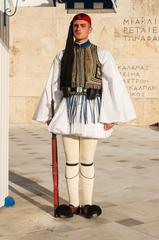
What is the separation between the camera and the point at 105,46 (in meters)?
17.2

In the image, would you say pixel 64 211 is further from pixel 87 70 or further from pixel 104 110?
pixel 87 70

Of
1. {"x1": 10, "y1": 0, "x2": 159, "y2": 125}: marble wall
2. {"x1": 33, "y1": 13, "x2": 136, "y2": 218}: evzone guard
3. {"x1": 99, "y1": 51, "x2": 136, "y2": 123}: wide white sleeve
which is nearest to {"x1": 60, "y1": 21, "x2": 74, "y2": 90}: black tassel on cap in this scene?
{"x1": 33, "y1": 13, "x2": 136, "y2": 218}: evzone guard

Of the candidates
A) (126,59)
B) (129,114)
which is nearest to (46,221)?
(129,114)

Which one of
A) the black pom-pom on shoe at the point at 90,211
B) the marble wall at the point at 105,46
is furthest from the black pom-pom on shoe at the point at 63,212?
the marble wall at the point at 105,46

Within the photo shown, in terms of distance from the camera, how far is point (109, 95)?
13.3 ft

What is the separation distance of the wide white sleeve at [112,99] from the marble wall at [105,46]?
1280 centimetres

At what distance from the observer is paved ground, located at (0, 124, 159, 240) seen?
3.73 m

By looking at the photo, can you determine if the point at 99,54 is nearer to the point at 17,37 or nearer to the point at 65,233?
the point at 65,233

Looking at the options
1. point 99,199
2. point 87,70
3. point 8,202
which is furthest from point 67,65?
point 99,199

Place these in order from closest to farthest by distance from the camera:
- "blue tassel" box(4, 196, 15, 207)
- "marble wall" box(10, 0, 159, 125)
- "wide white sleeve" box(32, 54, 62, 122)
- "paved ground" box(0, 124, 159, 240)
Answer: "paved ground" box(0, 124, 159, 240)
"wide white sleeve" box(32, 54, 62, 122)
"blue tassel" box(4, 196, 15, 207)
"marble wall" box(10, 0, 159, 125)

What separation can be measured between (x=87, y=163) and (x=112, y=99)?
0.62m

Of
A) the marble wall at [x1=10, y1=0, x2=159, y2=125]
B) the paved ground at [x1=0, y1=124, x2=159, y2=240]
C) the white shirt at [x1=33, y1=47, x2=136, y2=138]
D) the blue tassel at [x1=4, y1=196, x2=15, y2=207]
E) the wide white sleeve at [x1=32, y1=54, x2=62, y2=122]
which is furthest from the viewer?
the marble wall at [x1=10, y1=0, x2=159, y2=125]

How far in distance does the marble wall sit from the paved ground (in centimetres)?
799

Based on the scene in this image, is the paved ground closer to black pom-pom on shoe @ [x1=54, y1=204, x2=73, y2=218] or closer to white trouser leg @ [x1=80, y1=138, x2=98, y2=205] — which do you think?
black pom-pom on shoe @ [x1=54, y1=204, x2=73, y2=218]
